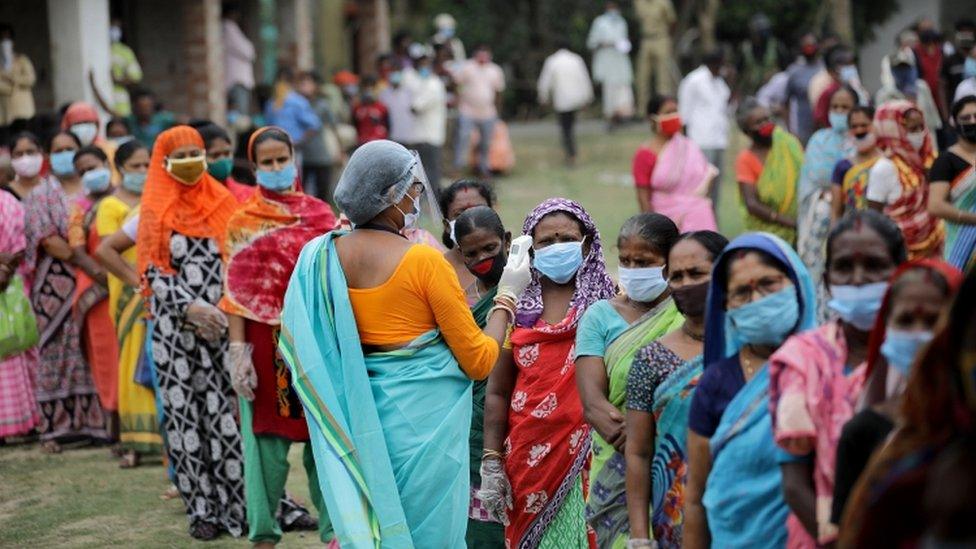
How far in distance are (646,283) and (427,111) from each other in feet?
47.6

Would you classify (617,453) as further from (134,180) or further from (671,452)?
(134,180)

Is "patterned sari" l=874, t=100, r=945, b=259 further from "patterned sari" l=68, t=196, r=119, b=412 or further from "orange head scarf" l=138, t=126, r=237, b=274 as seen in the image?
"patterned sari" l=68, t=196, r=119, b=412

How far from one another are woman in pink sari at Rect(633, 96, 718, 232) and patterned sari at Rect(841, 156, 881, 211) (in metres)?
1.42

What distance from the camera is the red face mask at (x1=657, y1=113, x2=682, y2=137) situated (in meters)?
11.2

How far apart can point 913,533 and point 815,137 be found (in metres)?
8.60

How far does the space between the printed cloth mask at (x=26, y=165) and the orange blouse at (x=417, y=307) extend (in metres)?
5.31

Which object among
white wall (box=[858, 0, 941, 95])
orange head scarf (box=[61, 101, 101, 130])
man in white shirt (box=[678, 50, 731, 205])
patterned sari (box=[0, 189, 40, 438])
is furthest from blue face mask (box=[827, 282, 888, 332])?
white wall (box=[858, 0, 941, 95])

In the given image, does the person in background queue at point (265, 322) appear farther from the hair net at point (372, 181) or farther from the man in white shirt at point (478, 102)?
the man in white shirt at point (478, 102)

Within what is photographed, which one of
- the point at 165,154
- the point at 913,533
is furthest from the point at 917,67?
the point at 913,533

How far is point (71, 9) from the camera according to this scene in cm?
1598

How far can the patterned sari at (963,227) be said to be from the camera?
26.3ft

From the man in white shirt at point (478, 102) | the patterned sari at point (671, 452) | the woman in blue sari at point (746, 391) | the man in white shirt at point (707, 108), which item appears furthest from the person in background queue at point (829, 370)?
the man in white shirt at point (478, 102)

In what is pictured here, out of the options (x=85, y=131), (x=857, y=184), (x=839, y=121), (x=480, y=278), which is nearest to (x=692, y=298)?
(x=480, y=278)

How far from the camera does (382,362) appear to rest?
502 cm
